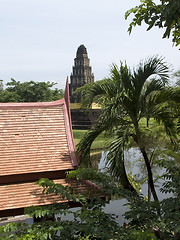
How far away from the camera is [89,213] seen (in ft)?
14.1

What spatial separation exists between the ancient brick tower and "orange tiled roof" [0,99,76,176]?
136ft

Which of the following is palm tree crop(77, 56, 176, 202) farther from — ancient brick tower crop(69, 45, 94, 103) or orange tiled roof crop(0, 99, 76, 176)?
ancient brick tower crop(69, 45, 94, 103)

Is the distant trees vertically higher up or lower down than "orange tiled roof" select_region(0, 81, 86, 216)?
higher up

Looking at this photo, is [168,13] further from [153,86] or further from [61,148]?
[61,148]

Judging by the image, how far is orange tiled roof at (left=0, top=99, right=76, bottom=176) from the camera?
6.39 metres

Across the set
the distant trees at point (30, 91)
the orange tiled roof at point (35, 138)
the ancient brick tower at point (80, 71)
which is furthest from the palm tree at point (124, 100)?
the ancient brick tower at point (80, 71)

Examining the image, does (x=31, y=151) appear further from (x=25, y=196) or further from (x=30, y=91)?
(x=30, y=91)

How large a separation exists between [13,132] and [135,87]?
3.39 m

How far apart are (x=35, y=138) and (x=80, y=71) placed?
43779 mm

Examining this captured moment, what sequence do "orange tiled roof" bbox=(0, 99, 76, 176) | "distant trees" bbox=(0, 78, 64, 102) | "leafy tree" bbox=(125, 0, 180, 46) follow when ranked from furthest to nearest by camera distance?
"distant trees" bbox=(0, 78, 64, 102) < "orange tiled roof" bbox=(0, 99, 76, 176) < "leafy tree" bbox=(125, 0, 180, 46)

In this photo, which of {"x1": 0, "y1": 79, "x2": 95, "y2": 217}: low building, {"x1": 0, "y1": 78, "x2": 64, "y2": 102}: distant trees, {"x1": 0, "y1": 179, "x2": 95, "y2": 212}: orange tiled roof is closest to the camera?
{"x1": 0, "y1": 179, "x2": 95, "y2": 212}: orange tiled roof

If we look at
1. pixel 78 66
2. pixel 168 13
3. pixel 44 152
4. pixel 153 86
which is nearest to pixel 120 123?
pixel 153 86

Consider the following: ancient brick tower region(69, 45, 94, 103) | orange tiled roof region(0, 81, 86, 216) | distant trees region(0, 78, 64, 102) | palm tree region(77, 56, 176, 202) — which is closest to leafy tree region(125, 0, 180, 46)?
palm tree region(77, 56, 176, 202)

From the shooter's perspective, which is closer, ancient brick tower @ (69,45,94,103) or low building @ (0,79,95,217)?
low building @ (0,79,95,217)
